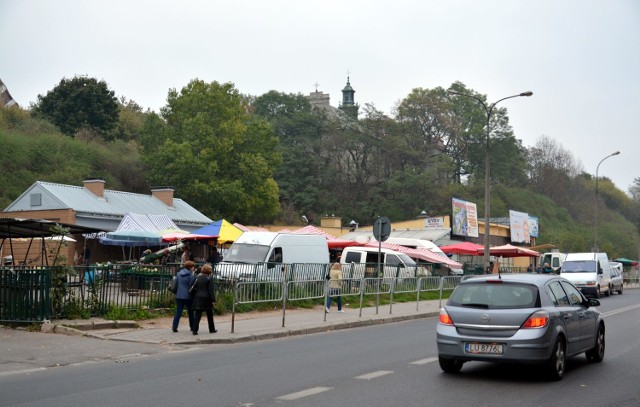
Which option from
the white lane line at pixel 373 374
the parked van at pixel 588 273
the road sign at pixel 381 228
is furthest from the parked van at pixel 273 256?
the parked van at pixel 588 273

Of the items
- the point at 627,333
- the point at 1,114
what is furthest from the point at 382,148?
the point at 627,333

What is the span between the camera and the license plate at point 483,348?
431 inches

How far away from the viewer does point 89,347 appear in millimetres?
15109

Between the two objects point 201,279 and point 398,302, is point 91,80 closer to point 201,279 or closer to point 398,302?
point 398,302

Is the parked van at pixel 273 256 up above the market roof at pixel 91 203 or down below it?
below

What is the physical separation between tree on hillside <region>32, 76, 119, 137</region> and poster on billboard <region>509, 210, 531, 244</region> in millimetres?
37153

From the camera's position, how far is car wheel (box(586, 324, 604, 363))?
13148mm

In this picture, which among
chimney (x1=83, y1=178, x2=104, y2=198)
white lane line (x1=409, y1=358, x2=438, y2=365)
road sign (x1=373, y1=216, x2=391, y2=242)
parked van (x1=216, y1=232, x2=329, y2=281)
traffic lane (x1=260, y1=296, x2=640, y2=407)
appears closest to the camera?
traffic lane (x1=260, y1=296, x2=640, y2=407)

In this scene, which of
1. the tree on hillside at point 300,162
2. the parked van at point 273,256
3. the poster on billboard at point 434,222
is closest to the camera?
the parked van at point 273,256

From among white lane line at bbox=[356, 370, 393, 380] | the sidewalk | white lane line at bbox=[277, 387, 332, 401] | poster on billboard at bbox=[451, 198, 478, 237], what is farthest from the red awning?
white lane line at bbox=[277, 387, 332, 401]

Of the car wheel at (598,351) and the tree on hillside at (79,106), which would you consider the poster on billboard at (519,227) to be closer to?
the tree on hillside at (79,106)

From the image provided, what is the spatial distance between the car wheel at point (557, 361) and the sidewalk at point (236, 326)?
25.2ft

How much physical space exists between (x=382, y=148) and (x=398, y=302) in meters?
53.0

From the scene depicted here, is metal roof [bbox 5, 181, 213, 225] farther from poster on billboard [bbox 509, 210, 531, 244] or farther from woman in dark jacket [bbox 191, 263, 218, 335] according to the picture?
poster on billboard [bbox 509, 210, 531, 244]
